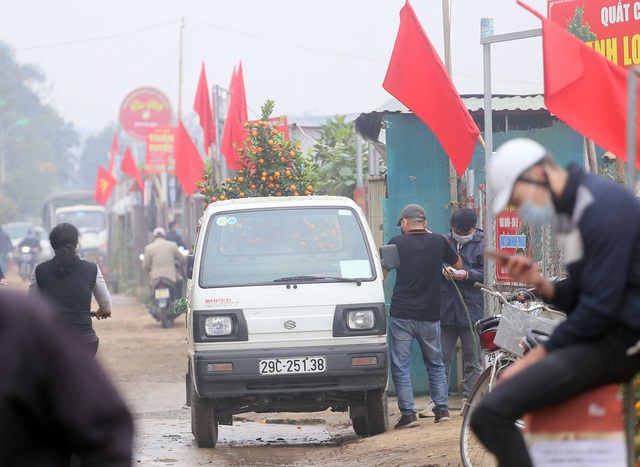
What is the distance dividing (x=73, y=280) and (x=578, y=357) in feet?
16.3

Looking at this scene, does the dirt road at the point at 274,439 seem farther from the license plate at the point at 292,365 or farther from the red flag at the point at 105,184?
the red flag at the point at 105,184

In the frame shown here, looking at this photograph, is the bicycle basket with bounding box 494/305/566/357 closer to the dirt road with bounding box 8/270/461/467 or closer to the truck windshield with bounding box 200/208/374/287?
the dirt road with bounding box 8/270/461/467

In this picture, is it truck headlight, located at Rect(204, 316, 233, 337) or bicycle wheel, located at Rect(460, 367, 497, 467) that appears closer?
bicycle wheel, located at Rect(460, 367, 497, 467)

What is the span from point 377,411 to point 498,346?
2888 millimetres

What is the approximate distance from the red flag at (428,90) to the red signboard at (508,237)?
2.12 feet

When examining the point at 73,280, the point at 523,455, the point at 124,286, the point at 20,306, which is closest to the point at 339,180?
the point at 73,280

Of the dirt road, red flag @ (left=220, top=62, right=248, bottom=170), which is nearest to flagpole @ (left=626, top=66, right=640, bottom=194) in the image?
the dirt road

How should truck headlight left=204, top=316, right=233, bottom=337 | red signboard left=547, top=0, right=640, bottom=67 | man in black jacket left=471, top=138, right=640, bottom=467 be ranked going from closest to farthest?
man in black jacket left=471, top=138, right=640, bottom=467 → truck headlight left=204, top=316, right=233, bottom=337 → red signboard left=547, top=0, right=640, bottom=67

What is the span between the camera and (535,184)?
389 centimetres

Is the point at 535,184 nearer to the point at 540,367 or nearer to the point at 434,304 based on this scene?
the point at 540,367

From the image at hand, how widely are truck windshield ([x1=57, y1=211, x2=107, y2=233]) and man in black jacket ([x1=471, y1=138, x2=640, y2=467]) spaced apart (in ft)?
138

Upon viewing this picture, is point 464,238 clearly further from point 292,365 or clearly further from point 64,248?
point 64,248

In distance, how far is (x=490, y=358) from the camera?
6.95 meters

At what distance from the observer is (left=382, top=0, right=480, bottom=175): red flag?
378 inches
